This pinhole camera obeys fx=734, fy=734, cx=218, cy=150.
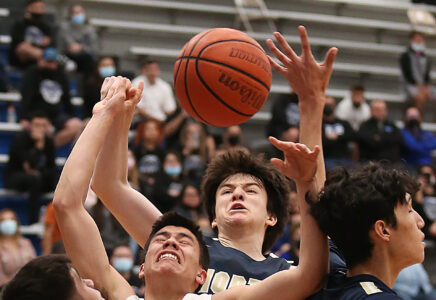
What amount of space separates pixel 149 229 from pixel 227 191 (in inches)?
19.3

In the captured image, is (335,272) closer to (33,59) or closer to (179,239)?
(179,239)

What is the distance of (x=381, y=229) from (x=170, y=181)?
5593 mm

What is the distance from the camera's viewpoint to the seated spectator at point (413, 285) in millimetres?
7496

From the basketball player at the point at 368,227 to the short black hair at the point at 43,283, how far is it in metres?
0.91

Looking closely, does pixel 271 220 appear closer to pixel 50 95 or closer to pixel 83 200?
pixel 83 200

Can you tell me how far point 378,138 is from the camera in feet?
31.7

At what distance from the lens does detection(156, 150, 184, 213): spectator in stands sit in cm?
795

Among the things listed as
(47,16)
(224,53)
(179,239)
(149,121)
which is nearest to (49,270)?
(179,239)

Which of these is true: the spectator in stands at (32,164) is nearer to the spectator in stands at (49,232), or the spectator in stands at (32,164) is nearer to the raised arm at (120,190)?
the spectator in stands at (49,232)

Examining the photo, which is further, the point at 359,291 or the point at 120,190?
the point at 120,190

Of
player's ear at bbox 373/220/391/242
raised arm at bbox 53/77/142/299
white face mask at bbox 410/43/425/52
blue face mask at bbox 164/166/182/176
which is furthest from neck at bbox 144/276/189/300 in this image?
white face mask at bbox 410/43/425/52

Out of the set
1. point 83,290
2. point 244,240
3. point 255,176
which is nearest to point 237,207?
point 244,240

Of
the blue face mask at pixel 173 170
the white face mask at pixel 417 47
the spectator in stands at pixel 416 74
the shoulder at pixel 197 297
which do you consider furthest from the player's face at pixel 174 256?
the white face mask at pixel 417 47

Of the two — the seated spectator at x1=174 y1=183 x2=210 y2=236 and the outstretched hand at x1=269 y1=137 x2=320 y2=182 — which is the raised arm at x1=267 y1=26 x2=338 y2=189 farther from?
the seated spectator at x1=174 y1=183 x2=210 y2=236
